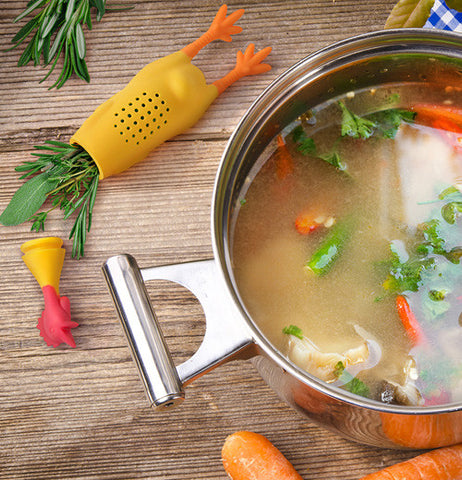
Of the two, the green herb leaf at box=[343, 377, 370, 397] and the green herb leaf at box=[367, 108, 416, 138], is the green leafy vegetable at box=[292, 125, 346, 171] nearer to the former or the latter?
the green herb leaf at box=[367, 108, 416, 138]

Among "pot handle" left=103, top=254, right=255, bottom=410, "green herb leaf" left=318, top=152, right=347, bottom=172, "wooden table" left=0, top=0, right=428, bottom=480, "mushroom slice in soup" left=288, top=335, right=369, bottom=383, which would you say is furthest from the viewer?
"wooden table" left=0, top=0, right=428, bottom=480

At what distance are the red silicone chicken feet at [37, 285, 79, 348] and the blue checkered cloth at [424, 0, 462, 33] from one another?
0.99m

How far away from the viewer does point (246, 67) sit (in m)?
1.23

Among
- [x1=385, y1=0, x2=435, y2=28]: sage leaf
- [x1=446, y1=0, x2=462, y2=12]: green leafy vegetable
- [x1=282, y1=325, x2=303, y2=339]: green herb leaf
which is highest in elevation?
[x1=446, y1=0, x2=462, y2=12]: green leafy vegetable

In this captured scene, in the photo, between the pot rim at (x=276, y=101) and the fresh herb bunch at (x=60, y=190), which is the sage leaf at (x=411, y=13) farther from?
the fresh herb bunch at (x=60, y=190)

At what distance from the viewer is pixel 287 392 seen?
39.8 inches

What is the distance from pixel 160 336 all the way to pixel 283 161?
0.43 metres

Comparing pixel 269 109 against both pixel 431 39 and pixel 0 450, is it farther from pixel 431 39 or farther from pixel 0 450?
pixel 0 450

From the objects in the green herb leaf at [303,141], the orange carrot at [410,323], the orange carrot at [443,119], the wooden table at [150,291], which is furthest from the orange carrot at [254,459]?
the orange carrot at [443,119]

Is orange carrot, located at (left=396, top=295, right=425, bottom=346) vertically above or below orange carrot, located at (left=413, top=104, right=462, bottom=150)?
below

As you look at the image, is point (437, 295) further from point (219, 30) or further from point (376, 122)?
point (219, 30)

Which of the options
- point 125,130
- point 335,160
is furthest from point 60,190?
point 335,160

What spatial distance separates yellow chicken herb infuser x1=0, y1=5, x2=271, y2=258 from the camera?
120cm

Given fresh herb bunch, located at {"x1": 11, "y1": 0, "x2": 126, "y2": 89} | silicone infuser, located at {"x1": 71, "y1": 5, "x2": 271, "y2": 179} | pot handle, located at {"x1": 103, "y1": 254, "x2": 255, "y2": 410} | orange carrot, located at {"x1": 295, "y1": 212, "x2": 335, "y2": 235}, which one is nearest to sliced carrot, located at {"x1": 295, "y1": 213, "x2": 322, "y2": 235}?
orange carrot, located at {"x1": 295, "y1": 212, "x2": 335, "y2": 235}
